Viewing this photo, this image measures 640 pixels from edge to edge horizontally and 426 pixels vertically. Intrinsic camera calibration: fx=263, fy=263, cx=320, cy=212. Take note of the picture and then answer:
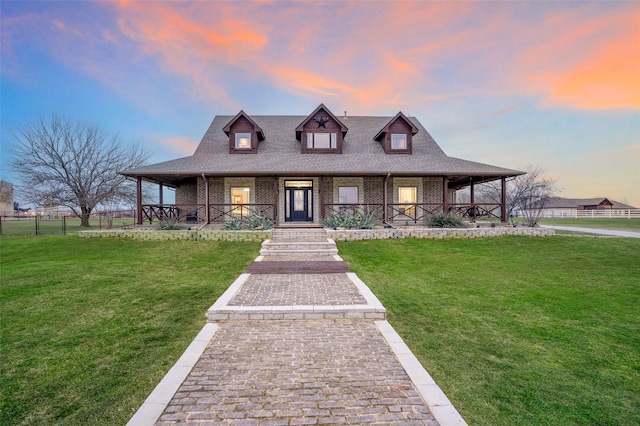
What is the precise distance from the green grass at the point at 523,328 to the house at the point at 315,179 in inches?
246

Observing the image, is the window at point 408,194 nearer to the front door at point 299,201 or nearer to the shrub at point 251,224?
the front door at point 299,201

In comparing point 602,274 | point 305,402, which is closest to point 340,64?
point 602,274

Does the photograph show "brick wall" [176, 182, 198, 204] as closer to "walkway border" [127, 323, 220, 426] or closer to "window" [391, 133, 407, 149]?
"window" [391, 133, 407, 149]

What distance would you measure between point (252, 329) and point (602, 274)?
9.78 metres

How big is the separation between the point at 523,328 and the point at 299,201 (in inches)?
509

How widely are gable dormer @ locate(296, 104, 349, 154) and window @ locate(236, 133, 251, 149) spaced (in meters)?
3.16

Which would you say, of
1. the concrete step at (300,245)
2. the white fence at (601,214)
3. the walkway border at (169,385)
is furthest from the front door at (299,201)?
the white fence at (601,214)

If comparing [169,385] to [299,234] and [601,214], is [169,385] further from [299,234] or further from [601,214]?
[601,214]

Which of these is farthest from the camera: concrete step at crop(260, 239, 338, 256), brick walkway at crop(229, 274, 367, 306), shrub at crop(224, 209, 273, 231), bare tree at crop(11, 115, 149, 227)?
bare tree at crop(11, 115, 149, 227)

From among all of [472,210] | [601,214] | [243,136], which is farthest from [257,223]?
[601,214]

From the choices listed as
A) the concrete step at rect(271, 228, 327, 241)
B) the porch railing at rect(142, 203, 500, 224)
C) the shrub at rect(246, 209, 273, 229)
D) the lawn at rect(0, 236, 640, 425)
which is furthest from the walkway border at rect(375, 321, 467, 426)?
the porch railing at rect(142, 203, 500, 224)

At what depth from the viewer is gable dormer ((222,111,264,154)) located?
16.4m

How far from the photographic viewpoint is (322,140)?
55.0 feet

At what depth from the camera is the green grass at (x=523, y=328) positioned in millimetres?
2760
